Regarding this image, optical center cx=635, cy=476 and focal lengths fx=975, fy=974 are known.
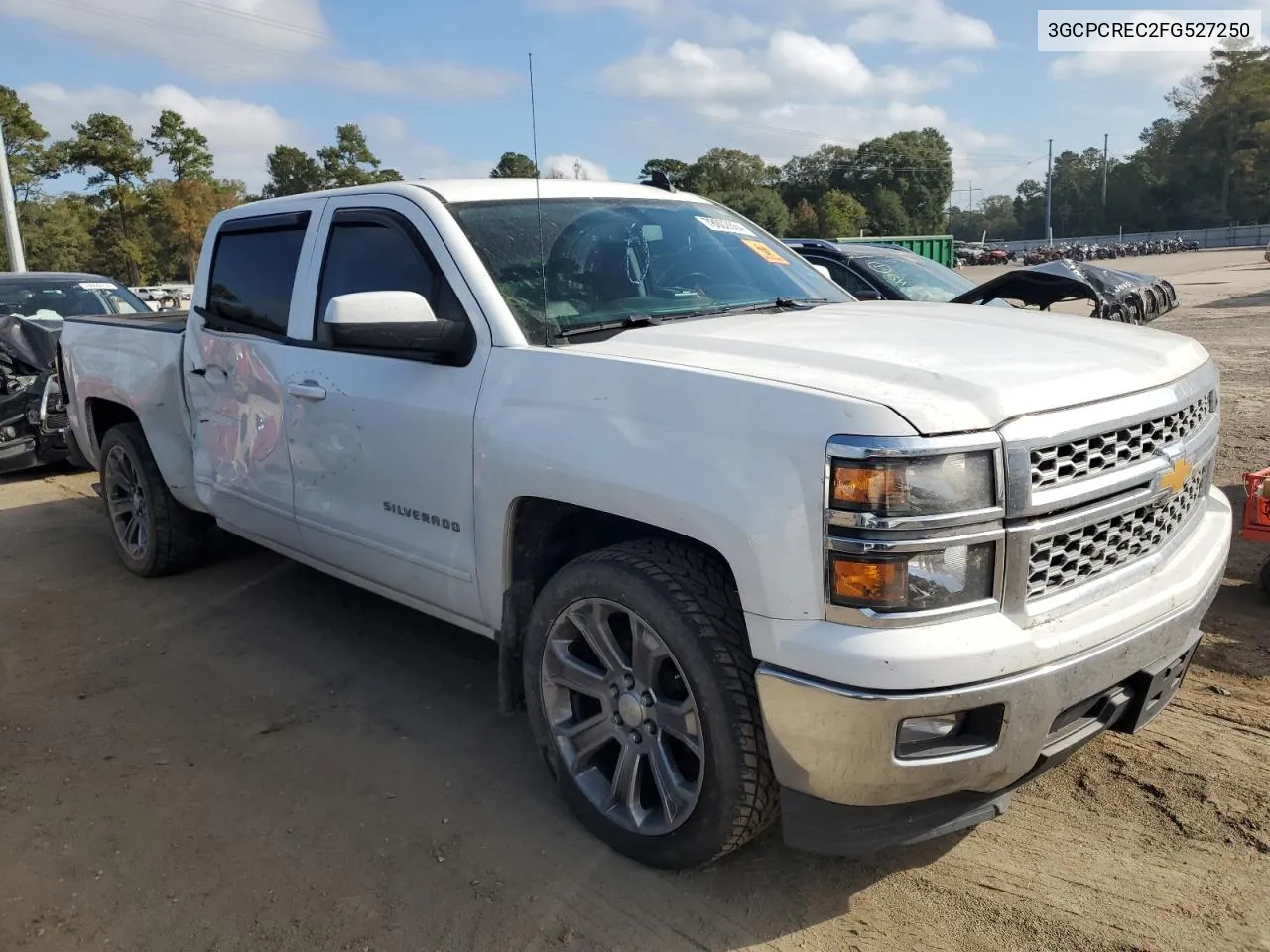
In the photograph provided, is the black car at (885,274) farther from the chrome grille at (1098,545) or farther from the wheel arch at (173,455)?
the chrome grille at (1098,545)

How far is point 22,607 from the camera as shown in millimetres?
5230

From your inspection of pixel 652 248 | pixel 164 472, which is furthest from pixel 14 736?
pixel 652 248

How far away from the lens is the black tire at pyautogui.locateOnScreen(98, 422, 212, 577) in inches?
210

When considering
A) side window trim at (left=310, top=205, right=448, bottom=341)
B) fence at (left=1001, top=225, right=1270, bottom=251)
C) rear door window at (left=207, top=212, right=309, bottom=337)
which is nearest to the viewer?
side window trim at (left=310, top=205, right=448, bottom=341)

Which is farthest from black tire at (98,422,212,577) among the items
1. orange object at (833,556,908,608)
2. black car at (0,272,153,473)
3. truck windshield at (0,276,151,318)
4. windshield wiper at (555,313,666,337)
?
truck windshield at (0,276,151,318)

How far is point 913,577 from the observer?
2137 mm

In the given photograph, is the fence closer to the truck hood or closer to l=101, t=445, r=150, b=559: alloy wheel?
the truck hood

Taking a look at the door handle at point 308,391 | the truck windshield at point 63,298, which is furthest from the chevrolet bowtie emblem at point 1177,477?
the truck windshield at point 63,298

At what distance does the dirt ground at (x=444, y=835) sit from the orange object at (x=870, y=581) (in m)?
0.97

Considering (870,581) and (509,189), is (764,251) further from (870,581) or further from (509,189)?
(870,581)

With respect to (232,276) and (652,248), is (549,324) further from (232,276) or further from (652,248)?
(232,276)

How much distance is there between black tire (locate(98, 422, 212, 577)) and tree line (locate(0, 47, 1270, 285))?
104ft

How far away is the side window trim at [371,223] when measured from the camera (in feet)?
11.0

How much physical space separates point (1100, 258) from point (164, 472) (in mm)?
79863
